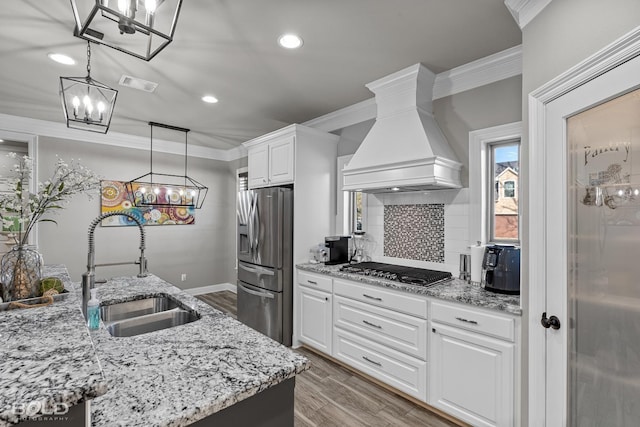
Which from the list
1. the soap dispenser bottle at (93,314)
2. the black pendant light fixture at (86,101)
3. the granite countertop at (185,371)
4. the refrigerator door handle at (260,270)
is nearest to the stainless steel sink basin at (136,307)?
the soap dispenser bottle at (93,314)

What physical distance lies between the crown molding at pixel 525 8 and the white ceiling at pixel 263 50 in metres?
0.12

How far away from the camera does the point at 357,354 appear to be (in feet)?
8.94

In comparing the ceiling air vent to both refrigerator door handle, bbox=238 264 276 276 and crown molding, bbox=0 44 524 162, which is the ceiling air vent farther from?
refrigerator door handle, bbox=238 264 276 276

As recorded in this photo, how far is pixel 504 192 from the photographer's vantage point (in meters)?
2.60

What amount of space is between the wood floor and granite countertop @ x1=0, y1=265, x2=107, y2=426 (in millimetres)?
1761

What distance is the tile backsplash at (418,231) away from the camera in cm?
272

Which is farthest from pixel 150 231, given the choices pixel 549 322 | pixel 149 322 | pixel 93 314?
pixel 549 322

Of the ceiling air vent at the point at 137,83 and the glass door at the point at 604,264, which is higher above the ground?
the ceiling air vent at the point at 137,83

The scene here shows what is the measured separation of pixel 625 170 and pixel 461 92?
175 cm

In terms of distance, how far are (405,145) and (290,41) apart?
120cm

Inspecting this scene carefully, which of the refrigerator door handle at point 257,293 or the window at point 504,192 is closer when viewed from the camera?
the window at point 504,192

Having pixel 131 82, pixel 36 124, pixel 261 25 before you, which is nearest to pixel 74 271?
pixel 36 124

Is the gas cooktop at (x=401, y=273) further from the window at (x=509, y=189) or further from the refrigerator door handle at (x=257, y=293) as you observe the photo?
the refrigerator door handle at (x=257, y=293)

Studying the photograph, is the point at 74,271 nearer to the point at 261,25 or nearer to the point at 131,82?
the point at 131,82
